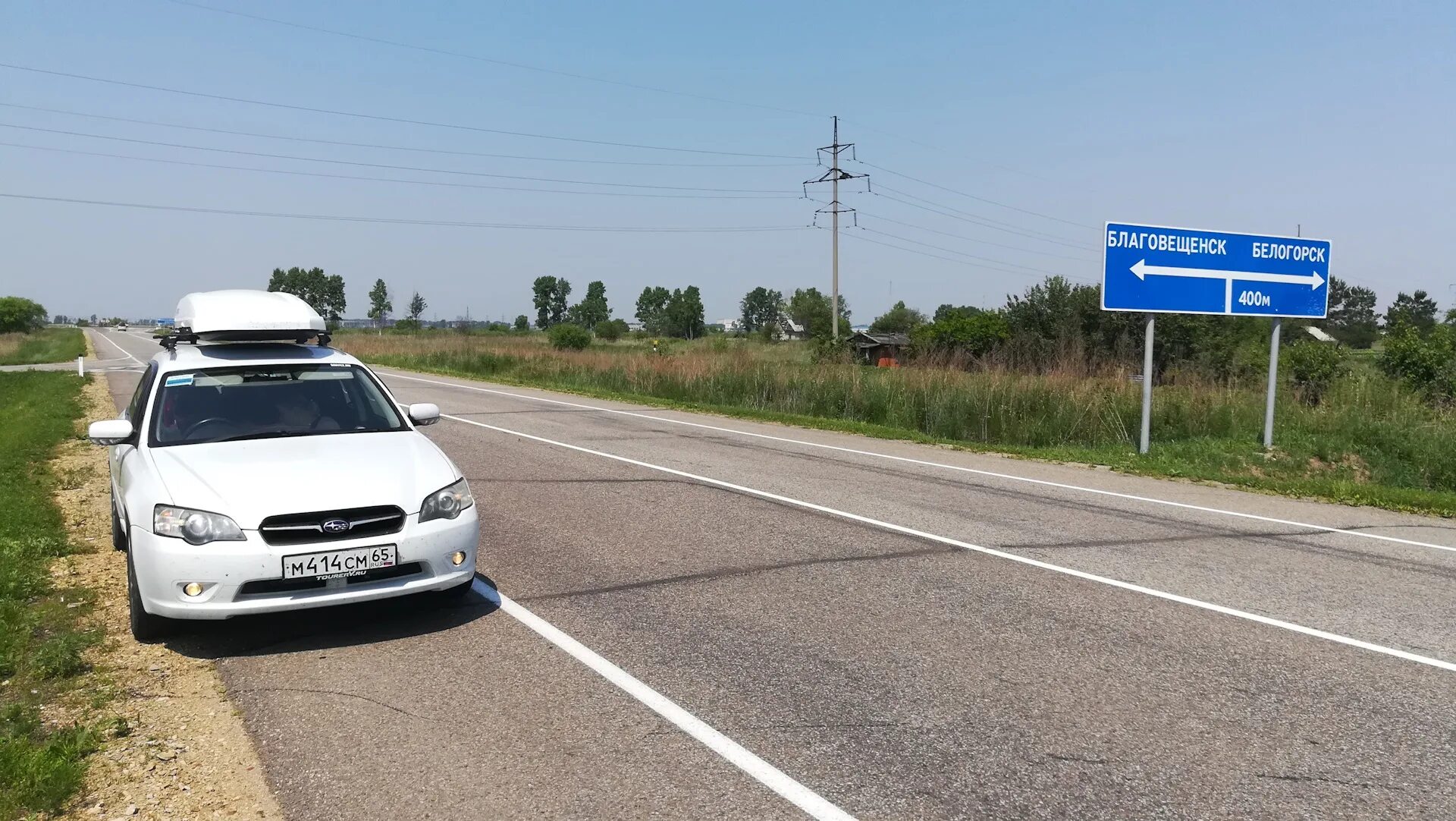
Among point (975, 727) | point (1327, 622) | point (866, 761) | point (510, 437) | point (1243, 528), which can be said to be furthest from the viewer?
point (510, 437)

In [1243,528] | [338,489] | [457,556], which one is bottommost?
[1243,528]

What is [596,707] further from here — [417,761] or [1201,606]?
[1201,606]

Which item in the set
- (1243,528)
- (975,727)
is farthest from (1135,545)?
(975,727)

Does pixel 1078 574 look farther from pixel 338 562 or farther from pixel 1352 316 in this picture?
pixel 1352 316

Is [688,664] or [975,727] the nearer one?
[975,727]

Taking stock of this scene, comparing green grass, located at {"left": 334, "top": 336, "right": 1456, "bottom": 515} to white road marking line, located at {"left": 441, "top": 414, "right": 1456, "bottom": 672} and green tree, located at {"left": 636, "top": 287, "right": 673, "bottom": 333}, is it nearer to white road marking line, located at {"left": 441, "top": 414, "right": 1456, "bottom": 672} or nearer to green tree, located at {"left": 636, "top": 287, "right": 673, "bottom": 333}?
white road marking line, located at {"left": 441, "top": 414, "right": 1456, "bottom": 672}

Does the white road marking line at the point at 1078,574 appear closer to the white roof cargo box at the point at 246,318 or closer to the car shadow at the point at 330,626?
the car shadow at the point at 330,626

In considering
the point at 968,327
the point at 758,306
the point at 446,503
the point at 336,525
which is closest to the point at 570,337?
the point at 968,327

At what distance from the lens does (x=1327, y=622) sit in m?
6.09

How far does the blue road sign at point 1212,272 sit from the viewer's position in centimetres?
1476

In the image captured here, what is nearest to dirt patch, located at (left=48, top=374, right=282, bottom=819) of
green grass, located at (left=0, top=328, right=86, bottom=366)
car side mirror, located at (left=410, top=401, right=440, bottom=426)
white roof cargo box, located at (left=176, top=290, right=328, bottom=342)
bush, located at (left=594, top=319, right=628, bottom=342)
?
white roof cargo box, located at (left=176, top=290, right=328, bottom=342)

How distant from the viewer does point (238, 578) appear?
199 inches

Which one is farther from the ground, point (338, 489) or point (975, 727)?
point (338, 489)

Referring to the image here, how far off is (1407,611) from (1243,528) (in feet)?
9.64
